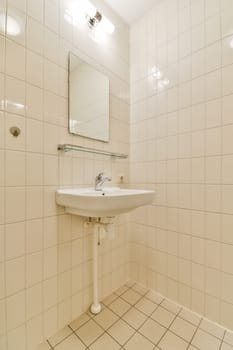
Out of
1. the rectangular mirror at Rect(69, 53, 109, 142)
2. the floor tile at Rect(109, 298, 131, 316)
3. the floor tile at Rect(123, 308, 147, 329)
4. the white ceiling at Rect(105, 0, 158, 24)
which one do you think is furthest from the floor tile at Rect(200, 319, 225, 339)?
the white ceiling at Rect(105, 0, 158, 24)

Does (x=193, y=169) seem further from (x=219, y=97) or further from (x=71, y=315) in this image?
(x=71, y=315)

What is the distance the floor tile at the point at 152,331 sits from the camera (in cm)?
117

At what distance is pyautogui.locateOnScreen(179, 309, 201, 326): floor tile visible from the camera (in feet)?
4.27

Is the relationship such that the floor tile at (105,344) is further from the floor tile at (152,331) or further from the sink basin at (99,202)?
the sink basin at (99,202)

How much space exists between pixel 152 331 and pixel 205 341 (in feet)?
1.07

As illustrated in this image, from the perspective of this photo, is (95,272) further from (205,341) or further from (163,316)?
(205,341)

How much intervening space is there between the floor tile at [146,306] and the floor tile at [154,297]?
4cm

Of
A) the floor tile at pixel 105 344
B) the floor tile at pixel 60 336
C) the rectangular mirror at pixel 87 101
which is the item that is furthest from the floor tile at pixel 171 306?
the rectangular mirror at pixel 87 101

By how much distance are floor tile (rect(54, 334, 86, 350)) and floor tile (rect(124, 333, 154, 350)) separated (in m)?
0.28

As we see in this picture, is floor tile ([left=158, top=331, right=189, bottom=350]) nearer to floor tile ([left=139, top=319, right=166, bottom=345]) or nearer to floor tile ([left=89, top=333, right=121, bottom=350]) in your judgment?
floor tile ([left=139, top=319, right=166, bottom=345])

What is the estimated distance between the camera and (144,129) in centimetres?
171

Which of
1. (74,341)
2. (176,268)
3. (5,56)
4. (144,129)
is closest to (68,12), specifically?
(5,56)

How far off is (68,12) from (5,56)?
0.65 metres

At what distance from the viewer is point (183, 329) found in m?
1.24
